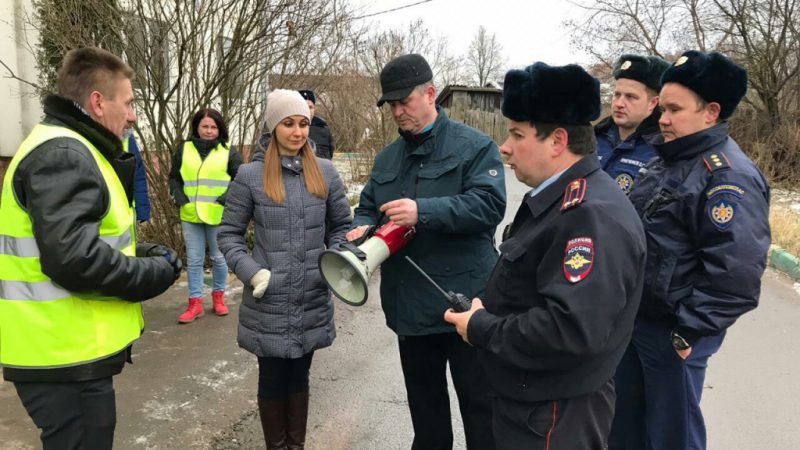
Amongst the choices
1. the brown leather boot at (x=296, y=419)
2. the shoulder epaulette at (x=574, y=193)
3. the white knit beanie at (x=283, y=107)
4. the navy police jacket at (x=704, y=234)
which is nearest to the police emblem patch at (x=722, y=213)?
the navy police jacket at (x=704, y=234)

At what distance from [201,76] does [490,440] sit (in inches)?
210

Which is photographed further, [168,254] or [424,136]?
[424,136]

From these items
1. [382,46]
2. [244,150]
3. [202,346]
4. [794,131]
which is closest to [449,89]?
[382,46]

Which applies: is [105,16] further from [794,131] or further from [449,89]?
[449,89]

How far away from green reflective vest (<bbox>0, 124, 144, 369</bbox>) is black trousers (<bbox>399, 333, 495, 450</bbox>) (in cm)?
137

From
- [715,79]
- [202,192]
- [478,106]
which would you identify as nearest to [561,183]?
[715,79]

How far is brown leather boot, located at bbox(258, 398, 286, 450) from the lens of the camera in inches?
113

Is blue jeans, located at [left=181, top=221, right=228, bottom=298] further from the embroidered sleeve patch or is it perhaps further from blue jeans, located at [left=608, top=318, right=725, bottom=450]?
the embroidered sleeve patch

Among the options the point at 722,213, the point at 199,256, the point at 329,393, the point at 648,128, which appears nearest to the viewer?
the point at 722,213

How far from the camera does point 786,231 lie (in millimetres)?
8211

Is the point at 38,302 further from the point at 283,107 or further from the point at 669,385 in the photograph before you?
the point at 669,385

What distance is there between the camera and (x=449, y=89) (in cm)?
2653

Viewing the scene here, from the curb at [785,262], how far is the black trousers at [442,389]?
612 cm

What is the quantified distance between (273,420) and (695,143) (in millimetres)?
2442
